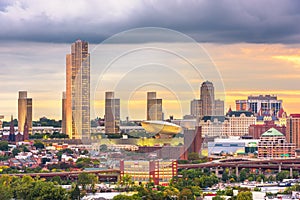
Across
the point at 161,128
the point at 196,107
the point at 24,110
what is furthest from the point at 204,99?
the point at 24,110

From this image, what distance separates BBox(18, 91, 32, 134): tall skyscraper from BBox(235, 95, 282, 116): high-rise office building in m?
17.9

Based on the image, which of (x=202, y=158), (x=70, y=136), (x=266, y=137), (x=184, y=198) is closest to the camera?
(x=184, y=198)

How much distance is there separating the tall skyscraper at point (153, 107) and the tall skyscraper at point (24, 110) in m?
25.0

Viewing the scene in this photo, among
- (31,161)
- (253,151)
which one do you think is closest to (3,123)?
(253,151)

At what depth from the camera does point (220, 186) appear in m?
27.0

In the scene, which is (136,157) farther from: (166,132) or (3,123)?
(3,123)

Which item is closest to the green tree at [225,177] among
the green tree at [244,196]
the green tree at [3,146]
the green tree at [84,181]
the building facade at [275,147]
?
the green tree at [84,181]

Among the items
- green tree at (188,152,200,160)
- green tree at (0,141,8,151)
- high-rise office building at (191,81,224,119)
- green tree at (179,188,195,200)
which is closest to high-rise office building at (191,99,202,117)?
high-rise office building at (191,81,224,119)

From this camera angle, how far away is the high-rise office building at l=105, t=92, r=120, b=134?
27.7 meters

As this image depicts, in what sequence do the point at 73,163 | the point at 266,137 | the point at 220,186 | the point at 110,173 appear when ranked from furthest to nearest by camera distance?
the point at 266,137 < the point at 73,163 < the point at 110,173 < the point at 220,186

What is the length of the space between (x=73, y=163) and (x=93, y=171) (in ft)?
14.3

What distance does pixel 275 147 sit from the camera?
42938 mm

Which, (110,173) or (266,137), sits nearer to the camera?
(110,173)

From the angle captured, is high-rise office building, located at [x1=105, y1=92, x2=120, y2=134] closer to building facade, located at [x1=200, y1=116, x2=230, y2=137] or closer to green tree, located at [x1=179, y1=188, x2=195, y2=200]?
green tree, located at [x1=179, y1=188, x2=195, y2=200]
